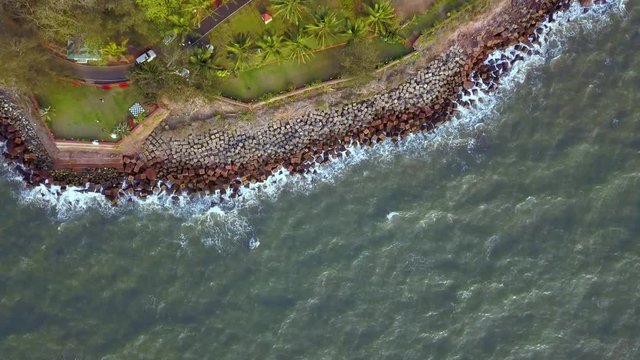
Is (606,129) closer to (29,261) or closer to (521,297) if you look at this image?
(521,297)

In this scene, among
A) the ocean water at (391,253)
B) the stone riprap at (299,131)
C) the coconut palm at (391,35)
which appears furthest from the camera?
the stone riprap at (299,131)

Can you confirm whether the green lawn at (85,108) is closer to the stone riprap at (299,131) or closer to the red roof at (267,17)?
the stone riprap at (299,131)

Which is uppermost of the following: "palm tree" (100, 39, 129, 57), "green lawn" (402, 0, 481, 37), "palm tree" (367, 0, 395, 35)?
"palm tree" (100, 39, 129, 57)

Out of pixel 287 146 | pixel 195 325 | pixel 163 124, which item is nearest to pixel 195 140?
pixel 163 124

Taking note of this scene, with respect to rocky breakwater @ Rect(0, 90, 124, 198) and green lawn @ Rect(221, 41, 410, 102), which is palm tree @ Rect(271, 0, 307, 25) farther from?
rocky breakwater @ Rect(0, 90, 124, 198)

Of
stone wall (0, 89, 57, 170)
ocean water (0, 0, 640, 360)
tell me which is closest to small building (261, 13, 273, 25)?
ocean water (0, 0, 640, 360)

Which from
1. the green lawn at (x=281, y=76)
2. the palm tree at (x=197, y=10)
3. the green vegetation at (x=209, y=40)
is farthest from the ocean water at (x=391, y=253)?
the palm tree at (x=197, y=10)
